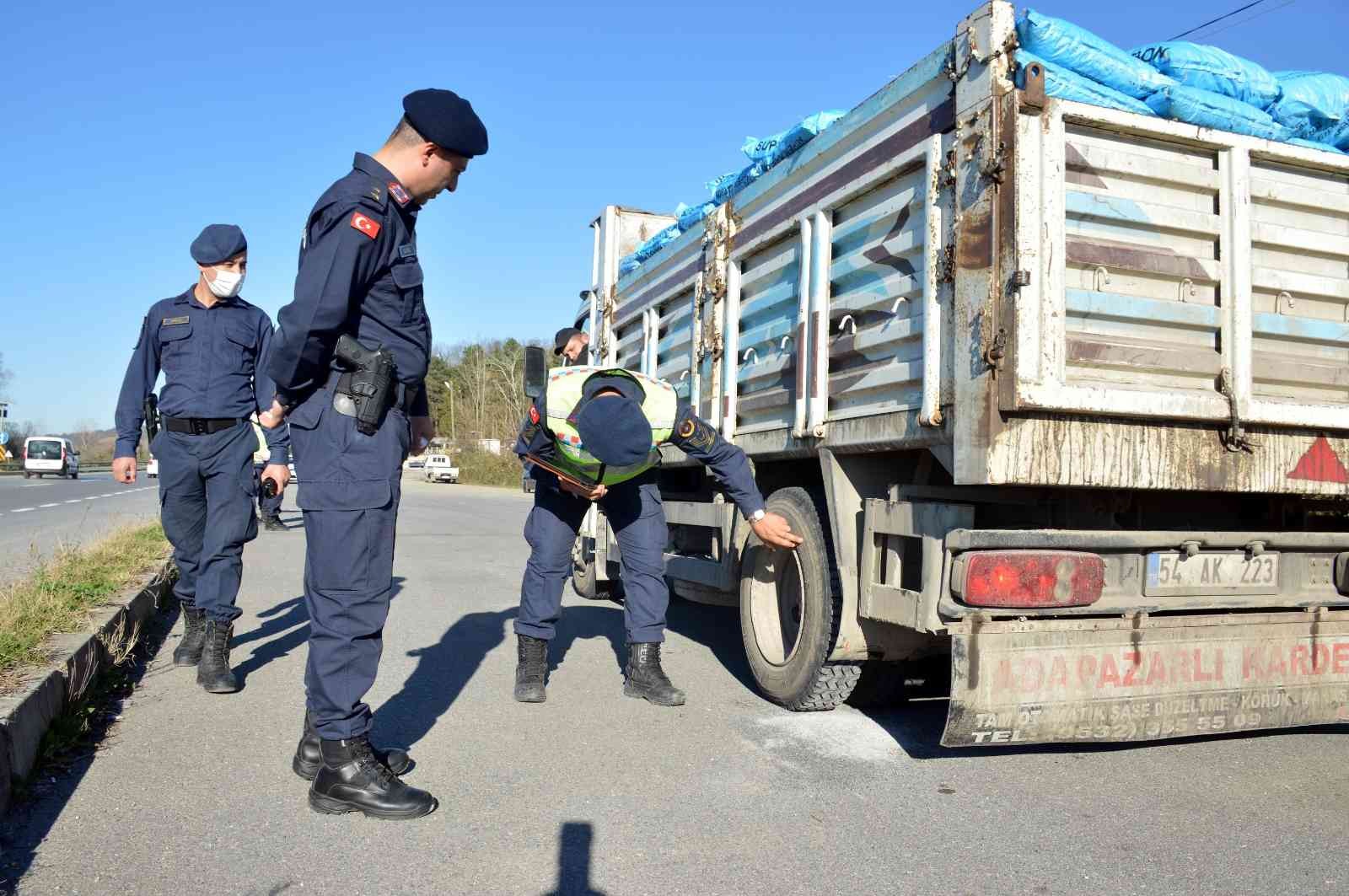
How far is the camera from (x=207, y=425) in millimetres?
4750

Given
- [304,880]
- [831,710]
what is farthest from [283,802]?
[831,710]

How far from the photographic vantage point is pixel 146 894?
2.44 meters

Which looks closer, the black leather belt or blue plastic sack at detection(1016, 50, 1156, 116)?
blue plastic sack at detection(1016, 50, 1156, 116)

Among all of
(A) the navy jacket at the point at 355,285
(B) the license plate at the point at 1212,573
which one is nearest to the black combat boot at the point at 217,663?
(A) the navy jacket at the point at 355,285

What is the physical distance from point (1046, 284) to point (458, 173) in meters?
1.87

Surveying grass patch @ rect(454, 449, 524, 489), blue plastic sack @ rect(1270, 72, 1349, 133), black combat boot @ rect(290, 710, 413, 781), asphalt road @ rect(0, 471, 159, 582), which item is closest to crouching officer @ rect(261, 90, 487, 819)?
black combat boot @ rect(290, 710, 413, 781)

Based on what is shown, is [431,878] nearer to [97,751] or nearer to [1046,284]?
[97,751]

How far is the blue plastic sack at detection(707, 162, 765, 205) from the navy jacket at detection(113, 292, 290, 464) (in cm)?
244

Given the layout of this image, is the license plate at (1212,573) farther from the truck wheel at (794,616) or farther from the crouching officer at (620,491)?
the crouching officer at (620,491)

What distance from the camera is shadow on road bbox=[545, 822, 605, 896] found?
2518 millimetres

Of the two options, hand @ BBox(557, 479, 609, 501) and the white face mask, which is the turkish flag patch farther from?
the white face mask

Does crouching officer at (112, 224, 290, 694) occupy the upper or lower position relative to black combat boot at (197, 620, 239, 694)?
upper

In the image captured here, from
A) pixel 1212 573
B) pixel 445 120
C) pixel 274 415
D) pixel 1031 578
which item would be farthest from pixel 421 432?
pixel 1212 573

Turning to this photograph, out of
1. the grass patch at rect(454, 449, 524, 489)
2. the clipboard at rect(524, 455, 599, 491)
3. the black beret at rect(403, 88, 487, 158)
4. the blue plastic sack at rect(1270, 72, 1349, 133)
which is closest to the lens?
the black beret at rect(403, 88, 487, 158)
